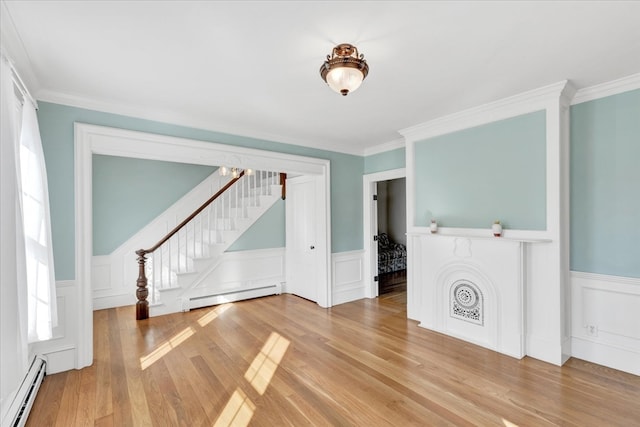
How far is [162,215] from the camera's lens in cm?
557

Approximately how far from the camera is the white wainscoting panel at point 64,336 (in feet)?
9.25

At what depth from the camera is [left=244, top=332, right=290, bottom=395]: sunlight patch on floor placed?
2641 mm

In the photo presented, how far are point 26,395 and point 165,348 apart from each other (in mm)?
1177

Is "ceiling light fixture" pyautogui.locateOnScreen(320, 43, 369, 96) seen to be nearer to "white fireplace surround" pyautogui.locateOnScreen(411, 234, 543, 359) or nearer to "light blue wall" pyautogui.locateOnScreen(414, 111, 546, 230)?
"light blue wall" pyautogui.locateOnScreen(414, 111, 546, 230)

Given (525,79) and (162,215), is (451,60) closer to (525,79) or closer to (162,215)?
(525,79)

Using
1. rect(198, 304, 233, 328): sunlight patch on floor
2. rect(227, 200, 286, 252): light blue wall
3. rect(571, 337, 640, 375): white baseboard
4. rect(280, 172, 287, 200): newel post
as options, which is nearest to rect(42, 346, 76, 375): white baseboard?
rect(198, 304, 233, 328): sunlight patch on floor

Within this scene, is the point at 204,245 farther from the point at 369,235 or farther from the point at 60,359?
the point at 369,235

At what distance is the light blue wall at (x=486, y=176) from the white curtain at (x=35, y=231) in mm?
4060

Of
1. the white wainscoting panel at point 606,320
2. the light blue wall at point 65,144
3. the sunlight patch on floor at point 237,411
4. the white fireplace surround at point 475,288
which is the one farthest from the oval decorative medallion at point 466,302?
the light blue wall at point 65,144

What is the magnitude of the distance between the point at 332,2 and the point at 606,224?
3234mm

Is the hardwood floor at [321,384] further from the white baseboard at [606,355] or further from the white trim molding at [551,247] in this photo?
the white trim molding at [551,247]

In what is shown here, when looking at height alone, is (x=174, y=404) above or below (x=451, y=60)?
below

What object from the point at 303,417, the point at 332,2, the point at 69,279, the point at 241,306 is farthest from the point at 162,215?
the point at 332,2

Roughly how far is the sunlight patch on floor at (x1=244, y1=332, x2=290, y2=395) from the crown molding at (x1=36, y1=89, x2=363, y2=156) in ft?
8.91
